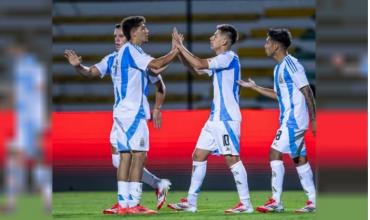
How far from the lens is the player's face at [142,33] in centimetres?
735

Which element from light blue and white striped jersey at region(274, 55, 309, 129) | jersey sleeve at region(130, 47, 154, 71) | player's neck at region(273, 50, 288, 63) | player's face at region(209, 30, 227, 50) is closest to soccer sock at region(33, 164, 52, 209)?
jersey sleeve at region(130, 47, 154, 71)

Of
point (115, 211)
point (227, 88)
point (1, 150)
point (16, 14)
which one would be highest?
point (16, 14)

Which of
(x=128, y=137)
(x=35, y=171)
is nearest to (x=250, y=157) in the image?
(x=128, y=137)

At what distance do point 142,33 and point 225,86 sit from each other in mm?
758

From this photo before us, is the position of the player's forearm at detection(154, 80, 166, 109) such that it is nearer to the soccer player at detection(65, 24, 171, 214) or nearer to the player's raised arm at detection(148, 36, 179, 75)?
the soccer player at detection(65, 24, 171, 214)

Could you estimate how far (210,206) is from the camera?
290 inches

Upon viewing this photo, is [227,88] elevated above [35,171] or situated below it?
above

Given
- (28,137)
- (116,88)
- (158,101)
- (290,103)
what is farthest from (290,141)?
(28,137)

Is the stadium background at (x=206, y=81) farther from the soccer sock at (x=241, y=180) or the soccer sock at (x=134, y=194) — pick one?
the soccer sock at (x=134, y=194)

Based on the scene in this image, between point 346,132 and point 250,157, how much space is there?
2.78 feet

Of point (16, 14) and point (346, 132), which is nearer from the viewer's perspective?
point (16, 14)

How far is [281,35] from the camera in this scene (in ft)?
24.1

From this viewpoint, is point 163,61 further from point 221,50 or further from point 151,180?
point 151,180

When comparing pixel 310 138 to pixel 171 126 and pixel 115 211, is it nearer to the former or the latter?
pixel 171 126
